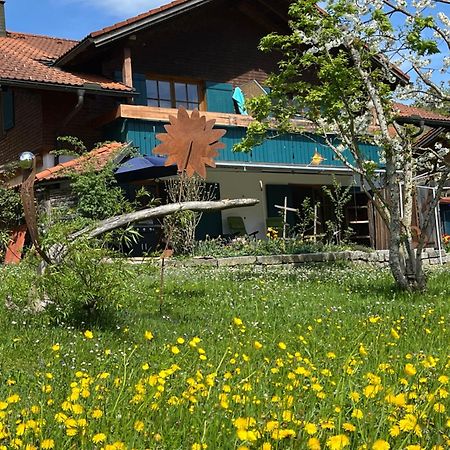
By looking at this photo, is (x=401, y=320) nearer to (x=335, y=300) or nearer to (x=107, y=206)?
(x=335, y=300)

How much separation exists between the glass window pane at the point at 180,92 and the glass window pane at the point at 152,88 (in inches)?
23.9

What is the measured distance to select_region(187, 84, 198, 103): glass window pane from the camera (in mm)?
18250

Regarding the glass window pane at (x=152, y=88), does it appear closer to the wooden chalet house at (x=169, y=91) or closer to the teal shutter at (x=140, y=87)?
the wooden chalet house at (x=169, y=91)

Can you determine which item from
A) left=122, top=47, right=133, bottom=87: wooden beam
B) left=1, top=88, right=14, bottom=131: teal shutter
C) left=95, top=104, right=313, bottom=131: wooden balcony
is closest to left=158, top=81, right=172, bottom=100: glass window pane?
left=122, top=47, right=133, bottom=87: wooden beam

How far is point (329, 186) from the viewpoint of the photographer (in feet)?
67.7

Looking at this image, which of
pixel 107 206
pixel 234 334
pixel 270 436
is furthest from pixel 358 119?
pixel 270 436

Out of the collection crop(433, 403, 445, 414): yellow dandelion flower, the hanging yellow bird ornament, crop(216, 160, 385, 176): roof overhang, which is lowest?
crop(433, 403, 445, 414): yellow dandelion flower

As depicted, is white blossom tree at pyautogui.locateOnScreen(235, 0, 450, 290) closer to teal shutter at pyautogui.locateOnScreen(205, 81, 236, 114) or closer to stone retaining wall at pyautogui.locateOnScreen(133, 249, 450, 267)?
stone retaining wall at pyautogui.locateOnScreen(133, 249, 450, 267)

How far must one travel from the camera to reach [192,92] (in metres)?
18.3

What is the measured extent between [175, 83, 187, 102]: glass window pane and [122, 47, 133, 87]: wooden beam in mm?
2277

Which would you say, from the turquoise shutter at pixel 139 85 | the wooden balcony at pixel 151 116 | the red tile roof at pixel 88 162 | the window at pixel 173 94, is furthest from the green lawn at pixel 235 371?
the window at pixel 173 94

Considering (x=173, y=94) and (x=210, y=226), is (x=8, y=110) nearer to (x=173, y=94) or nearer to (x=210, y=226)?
(x=173, y=94)

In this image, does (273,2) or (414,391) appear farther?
(273,2)

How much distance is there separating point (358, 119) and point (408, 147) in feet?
5.22
